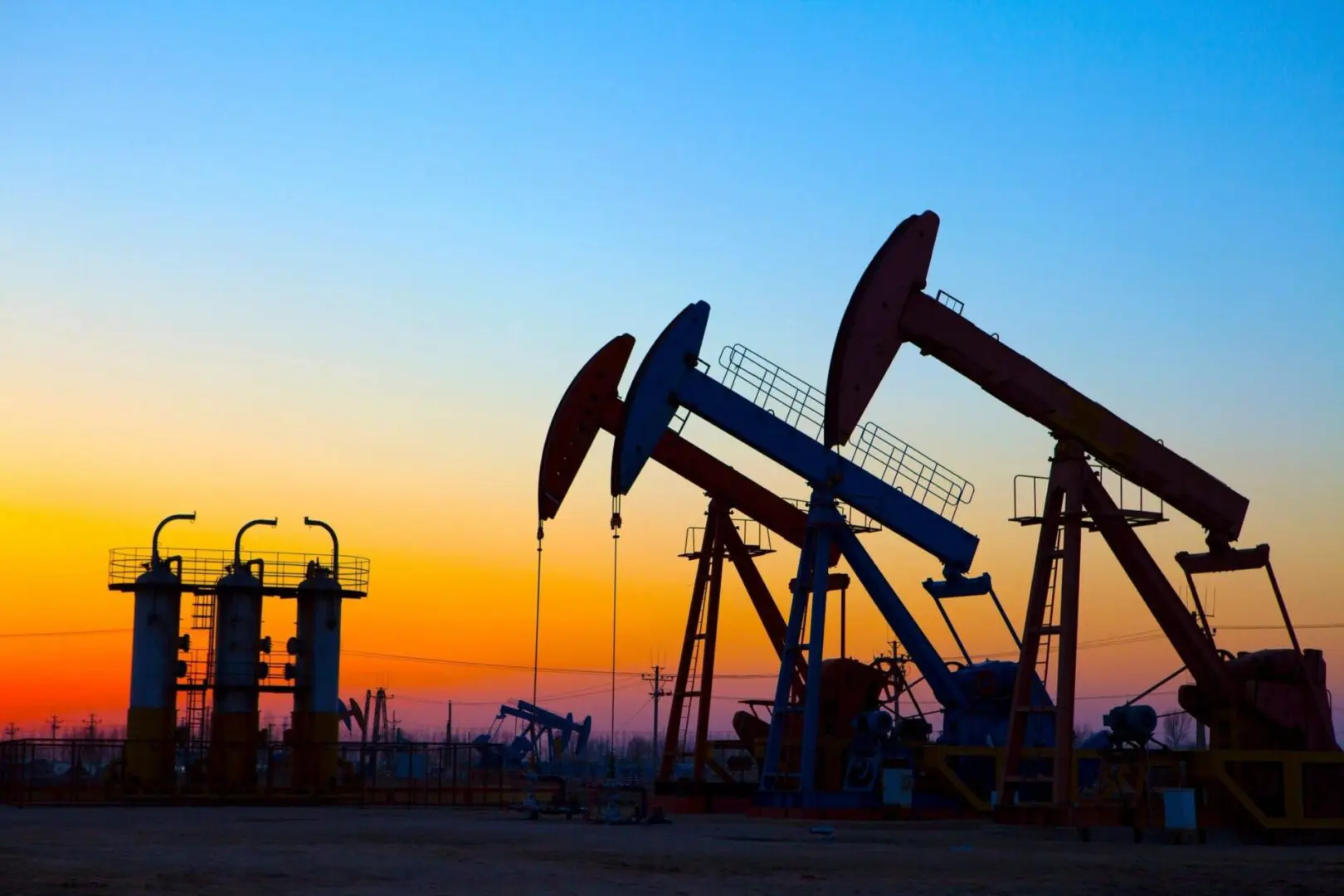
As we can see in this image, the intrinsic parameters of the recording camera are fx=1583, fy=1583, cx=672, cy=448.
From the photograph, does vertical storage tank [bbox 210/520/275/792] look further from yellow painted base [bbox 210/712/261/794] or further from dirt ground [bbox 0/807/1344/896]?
dirt ground [bbox 0/807/1344/896]

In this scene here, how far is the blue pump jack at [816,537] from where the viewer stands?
21.0 metres

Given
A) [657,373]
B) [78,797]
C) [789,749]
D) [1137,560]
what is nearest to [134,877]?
[657,373]

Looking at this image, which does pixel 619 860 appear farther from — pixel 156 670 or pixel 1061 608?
pixel 156 670

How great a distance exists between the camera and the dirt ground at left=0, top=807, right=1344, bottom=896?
443 inches

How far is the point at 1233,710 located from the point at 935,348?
5.92 m

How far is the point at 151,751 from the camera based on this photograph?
97.2 feet

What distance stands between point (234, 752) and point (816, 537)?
1381cm

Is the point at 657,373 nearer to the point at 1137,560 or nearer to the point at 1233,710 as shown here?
the point at 1137,560

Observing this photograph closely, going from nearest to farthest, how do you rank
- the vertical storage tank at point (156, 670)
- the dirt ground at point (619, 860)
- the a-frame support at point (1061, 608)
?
the dirt ground at point (619, 860)
the a-frame support at point (1061, 608)
the vertical storage tank at point (156, 670)

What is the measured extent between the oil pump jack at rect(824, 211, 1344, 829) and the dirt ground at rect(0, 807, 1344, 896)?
1415 mm

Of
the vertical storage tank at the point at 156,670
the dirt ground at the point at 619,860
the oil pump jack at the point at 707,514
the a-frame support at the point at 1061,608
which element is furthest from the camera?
the vertical storage tank at the point at 156,670

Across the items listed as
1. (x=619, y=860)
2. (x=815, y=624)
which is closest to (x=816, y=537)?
(x=815, y=624)

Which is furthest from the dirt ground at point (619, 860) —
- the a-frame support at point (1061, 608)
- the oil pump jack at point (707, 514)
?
the oil pump jack at point (707, 514)

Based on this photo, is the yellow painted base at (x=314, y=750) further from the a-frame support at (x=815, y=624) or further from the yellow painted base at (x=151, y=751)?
the a-frame support at (x=815, y=624)
